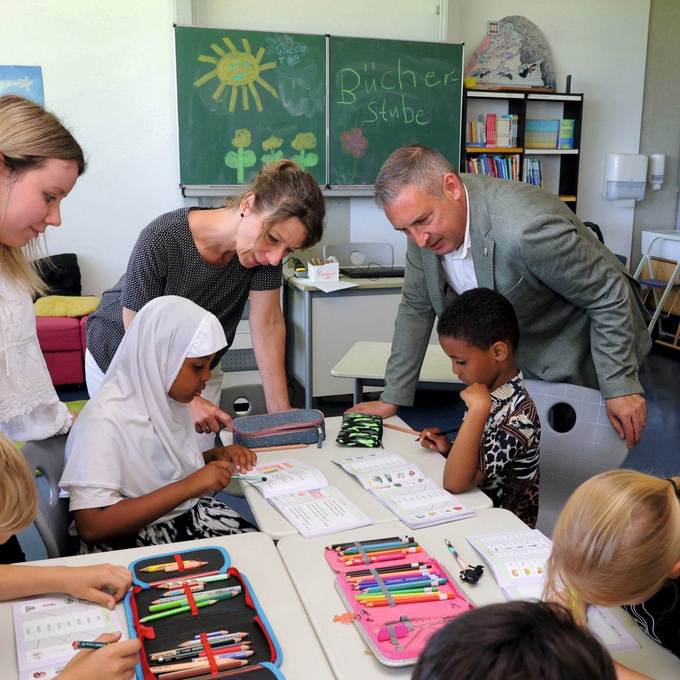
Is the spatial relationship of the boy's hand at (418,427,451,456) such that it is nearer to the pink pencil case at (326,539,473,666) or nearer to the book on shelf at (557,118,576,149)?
the pink pencil case at (326,539,473,666)

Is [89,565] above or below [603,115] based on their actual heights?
below

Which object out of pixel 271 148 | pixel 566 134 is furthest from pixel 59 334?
pixel 566 134

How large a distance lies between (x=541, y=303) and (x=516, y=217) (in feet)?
0.89

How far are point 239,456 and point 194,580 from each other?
0.57 m

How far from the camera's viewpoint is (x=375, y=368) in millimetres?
3012

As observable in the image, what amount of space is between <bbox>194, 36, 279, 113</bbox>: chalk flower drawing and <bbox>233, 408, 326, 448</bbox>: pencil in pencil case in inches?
144

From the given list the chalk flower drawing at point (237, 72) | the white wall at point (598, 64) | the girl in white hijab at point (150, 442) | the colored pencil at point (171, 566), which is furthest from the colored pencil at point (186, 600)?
the white wall at point (598, 64)

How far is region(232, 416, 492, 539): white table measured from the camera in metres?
1.48

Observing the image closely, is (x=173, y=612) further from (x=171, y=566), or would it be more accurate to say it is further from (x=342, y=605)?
(x=342, y=605)

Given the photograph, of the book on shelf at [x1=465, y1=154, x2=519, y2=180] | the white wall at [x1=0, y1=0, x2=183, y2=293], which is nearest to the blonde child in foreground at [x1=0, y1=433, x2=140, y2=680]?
the white wall at [x1=0, y1=0, x2=183, y2=293]

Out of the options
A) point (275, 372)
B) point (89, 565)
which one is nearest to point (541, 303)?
point (275, 372)

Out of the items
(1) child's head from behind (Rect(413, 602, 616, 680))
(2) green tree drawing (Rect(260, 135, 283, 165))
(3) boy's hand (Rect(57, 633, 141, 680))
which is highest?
(2) green tree drawing (Rect(260, 135, 283, 165))

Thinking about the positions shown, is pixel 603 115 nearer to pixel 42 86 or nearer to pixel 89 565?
pixel 42 86

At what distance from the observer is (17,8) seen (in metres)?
4.88
